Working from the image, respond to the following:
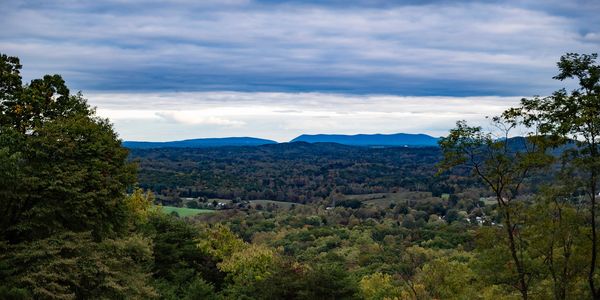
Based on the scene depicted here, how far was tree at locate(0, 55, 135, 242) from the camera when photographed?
2478 cm

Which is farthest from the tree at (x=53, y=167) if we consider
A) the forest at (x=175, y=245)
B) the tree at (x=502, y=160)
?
the tree at (x=502, y=160)

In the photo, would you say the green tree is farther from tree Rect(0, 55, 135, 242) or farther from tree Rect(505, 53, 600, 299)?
tree Rect(505, 53, 600, 299)

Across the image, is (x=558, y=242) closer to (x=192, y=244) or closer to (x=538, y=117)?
(x=538, y=117)

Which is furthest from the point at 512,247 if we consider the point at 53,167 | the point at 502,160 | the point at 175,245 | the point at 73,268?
the point at 175,245

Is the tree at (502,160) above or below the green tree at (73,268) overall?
above

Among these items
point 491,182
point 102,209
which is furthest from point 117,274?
point 491,182

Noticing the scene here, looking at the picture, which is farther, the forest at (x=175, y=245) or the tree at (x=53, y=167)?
the tree at (x=53, y=167)

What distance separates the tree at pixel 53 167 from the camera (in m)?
24.8

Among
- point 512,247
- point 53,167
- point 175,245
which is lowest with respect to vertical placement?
point 175,245

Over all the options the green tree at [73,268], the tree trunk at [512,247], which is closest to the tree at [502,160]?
the tree trunk at [512,247]

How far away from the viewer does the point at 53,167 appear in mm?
25312

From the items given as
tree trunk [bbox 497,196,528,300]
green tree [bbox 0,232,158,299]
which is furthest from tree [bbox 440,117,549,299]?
green tree [bbox 0,232,158,299]

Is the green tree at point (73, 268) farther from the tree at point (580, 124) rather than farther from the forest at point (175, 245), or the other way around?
the tree at point (580, 124)

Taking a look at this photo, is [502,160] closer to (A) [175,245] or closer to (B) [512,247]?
(B) [512,247]
